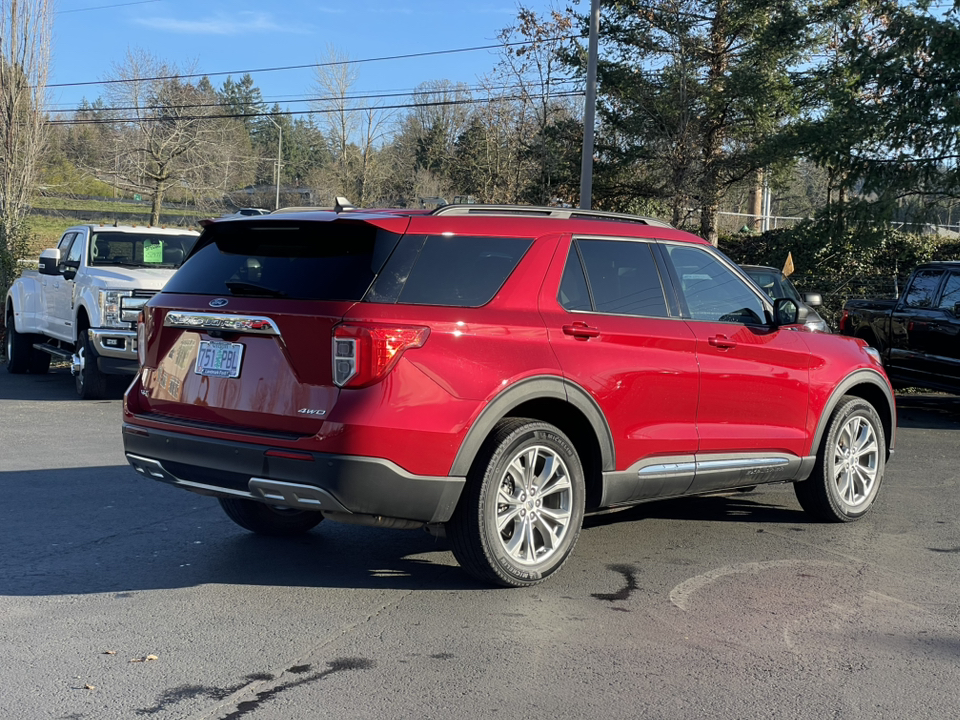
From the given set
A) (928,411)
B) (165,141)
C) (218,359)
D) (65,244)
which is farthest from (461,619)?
(165,141)

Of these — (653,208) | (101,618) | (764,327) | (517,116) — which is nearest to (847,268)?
(653,208)

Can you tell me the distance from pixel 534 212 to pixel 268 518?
2.38 m

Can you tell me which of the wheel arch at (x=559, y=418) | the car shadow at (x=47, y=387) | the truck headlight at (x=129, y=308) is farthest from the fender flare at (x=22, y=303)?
the wheel arch at (x=559, y=418)

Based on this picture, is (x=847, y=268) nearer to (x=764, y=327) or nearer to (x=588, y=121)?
(x=588, y=121)

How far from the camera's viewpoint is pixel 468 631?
4.66 meters

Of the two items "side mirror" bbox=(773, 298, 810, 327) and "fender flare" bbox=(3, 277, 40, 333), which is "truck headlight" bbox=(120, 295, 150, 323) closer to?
"fender flare" bbox=(3, 277, 40, 333)

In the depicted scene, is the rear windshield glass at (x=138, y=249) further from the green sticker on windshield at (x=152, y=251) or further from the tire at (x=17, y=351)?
the tire at (x=17, y=351)

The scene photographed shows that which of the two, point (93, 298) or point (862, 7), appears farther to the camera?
point (862, 7)

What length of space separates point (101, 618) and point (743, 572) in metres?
3.27

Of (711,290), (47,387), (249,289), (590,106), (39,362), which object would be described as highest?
(590,106)

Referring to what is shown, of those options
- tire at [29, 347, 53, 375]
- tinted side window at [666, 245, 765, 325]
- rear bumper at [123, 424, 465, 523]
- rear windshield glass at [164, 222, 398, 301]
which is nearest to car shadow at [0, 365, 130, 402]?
tire at [29, 347, 53, 375]

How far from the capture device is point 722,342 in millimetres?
6199

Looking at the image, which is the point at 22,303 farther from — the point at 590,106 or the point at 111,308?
the point at 590,106

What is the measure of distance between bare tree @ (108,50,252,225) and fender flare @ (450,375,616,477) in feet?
123
